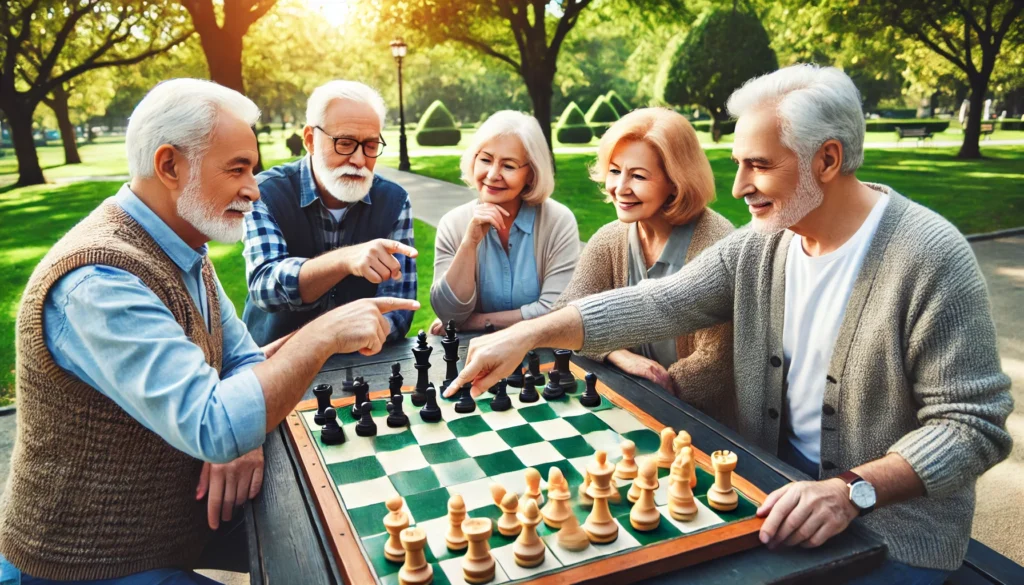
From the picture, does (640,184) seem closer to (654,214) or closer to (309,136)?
(654,214)

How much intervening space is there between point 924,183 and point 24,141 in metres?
20.9

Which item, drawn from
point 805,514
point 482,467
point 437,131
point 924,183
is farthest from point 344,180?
point 437,131

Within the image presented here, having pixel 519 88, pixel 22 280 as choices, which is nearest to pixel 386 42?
pixel 22 280

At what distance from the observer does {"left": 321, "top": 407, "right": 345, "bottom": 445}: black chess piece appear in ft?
6.49

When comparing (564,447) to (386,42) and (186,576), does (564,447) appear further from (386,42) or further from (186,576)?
(386,42)

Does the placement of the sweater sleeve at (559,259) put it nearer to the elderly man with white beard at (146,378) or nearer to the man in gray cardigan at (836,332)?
the man in gray cardigan at (836,332)

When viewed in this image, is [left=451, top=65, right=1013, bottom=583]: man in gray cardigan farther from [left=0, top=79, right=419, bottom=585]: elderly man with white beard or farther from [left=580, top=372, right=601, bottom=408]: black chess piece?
[left=0, top=79, right=419, bottom=585]: elderly man with white beard

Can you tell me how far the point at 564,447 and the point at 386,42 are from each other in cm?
1872

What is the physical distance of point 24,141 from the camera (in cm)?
1830

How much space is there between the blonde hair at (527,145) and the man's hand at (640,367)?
1203 mm

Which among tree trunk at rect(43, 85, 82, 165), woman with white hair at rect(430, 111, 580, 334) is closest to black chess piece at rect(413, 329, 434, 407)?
woman with white hair at rect(430, 111, 580, 334)

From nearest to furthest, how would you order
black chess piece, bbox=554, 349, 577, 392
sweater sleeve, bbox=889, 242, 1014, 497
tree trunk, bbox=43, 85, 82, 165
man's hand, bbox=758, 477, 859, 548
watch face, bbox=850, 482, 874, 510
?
man's hand, bbox=758, 477, 859, 548 → watch face, bbox=850, 482, 874, 510 → sweater sleeve, bbox=889, 242, 1014, 497 → black chess piece, bbox=554, 349, 577, 392 → tree trunk, bbox=43, 85, 82, 165

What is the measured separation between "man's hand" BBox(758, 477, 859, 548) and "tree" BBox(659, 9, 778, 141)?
2312 centimetres

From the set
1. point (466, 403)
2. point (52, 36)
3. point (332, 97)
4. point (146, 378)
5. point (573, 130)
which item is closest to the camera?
point (146, 378)
